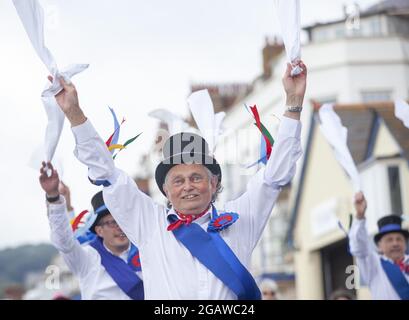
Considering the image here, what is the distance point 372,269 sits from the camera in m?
7.21

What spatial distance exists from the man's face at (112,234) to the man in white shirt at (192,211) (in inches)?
53.5

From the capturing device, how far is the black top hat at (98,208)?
6.48 meters

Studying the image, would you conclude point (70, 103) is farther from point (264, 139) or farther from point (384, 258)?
point (384, 258)

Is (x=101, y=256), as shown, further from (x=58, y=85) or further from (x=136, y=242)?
(x=58, y=85)

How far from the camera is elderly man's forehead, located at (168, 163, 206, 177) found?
5.02 metres

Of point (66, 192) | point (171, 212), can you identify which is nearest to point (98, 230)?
point (66, 192)

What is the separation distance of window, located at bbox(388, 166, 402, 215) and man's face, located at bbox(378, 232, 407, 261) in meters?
7.82

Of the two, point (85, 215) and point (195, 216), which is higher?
point (85, 215)

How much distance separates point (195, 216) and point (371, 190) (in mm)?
11108

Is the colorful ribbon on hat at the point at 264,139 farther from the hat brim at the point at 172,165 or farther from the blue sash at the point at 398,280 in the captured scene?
the blue sash at the point at 398,280

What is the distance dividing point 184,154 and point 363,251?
2353 mm

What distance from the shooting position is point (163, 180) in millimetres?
5156

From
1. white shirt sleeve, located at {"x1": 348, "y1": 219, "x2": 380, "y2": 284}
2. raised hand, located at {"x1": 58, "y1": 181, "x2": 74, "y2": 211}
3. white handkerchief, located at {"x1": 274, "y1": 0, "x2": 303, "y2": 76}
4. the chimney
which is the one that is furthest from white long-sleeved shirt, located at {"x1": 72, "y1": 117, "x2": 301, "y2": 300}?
the chimney
